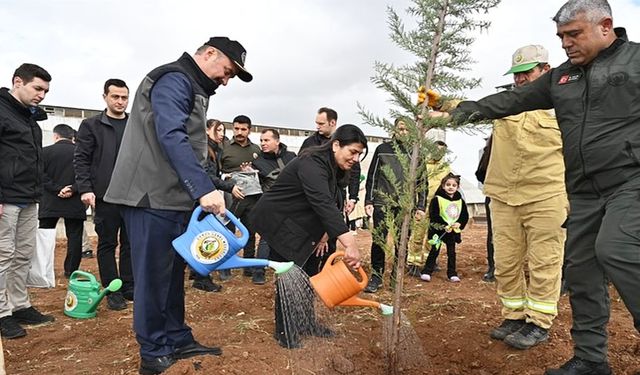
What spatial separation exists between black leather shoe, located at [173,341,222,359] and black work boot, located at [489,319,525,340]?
82.5 inches

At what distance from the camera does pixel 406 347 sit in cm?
358

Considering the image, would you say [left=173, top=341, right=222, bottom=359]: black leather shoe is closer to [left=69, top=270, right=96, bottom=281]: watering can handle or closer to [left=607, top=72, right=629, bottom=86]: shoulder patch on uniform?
[left=69, top=270, right=96, bottom=281]: watering can handle

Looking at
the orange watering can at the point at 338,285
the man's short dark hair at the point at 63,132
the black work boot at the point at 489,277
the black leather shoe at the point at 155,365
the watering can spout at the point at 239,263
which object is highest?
the man's short dark hair at the point at 63,132

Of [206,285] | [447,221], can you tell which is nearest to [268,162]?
[206,285]

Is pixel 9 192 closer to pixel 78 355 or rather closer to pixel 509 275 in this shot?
pixel 78 355

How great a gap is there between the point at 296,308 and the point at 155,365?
3.77 feet

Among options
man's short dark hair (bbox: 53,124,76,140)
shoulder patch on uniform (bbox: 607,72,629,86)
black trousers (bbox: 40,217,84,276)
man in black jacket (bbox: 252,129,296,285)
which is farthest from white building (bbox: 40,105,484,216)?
shoulder patch on uniform (bbox: 607,72,629,86)

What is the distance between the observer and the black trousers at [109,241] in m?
5.00

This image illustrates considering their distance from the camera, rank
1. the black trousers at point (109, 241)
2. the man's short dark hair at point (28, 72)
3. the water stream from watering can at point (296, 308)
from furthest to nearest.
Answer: the black trousers at point (109, 241), the man's short dark hair at point (28, 72), the water stream from watering can at point (296, 308)

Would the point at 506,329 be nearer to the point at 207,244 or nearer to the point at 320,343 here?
the point at 320,343

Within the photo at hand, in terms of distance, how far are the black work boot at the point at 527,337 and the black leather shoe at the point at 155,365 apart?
94.6 inches

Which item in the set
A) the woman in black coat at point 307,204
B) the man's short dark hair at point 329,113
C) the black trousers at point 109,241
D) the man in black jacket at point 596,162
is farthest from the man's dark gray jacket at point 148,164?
the man's short dark hair at point 329,113

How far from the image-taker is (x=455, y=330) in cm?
412

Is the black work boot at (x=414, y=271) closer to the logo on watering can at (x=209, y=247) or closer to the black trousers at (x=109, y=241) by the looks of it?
the black trousers at (x=109, y=241)
